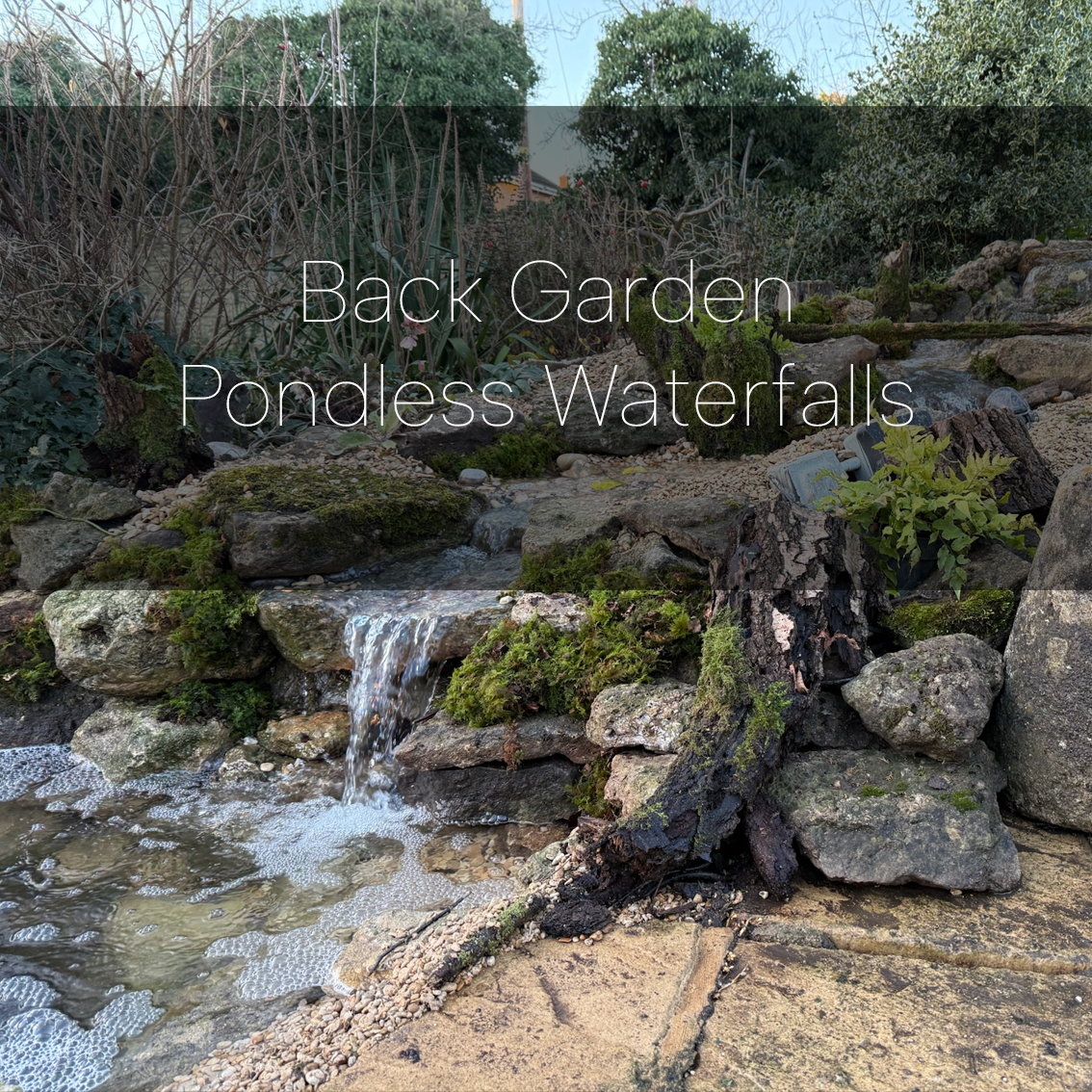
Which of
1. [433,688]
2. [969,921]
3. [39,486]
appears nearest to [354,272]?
[39,486]

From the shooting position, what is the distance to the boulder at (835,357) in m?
6.39

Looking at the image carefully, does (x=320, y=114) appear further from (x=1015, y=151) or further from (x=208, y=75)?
(x=1015, y=151)

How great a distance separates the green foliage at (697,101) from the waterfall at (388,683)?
12765 millimetres

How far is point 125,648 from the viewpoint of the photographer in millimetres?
4633

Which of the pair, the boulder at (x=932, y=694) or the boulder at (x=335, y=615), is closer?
the boulder at (x=932, y=694)

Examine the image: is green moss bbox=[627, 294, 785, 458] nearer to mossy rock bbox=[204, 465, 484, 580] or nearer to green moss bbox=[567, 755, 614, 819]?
mossy rock bbox=[204, 465, 484, 580]

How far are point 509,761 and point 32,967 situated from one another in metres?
1.82

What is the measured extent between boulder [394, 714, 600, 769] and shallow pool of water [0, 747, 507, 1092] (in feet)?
0.94

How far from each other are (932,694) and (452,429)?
4.19 m

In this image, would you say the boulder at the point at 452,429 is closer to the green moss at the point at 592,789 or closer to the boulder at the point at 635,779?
the green moss at the point at 592,789

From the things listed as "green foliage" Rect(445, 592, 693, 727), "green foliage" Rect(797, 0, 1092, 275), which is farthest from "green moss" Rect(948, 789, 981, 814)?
"green foliage" Rect(797, 0, 1092, 275)

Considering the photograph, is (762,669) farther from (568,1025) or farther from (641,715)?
(568,1025)

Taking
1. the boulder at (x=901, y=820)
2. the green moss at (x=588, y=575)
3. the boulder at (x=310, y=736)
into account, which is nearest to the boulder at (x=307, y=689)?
the boulder at (x=310, y=736)

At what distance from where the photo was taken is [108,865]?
3555 millimetres
